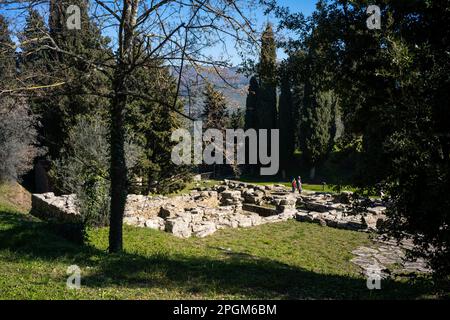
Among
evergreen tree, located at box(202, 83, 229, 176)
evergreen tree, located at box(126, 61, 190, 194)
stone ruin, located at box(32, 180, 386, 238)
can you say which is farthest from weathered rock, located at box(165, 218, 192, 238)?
evergreen tree, located at box(202, 83, 229, 176)

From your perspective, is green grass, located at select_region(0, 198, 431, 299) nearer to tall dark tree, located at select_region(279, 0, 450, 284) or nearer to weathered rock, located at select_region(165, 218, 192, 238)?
tall dark tree, located at select_region(279, 0, 450, 284)

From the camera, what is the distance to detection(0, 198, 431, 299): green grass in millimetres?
5152

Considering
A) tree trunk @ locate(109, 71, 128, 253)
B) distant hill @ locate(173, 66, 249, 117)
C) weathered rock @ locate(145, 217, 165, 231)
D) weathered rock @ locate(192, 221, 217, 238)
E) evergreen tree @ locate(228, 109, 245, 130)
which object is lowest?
weathered rock @ locate(192, 221, 217, 238)

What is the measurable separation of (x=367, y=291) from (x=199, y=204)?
602 inches

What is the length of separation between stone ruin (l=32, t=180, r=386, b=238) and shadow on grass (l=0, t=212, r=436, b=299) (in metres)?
5.22

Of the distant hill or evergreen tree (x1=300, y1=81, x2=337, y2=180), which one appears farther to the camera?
evergreen tree (x1=300, y1=81, x2=337, y2=180)

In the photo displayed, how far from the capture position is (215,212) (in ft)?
58.1

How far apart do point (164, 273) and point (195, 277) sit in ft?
1.81

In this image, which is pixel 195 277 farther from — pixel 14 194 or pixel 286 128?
pixel 286 128

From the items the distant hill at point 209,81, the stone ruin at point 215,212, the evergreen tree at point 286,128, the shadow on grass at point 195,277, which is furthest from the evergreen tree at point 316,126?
the distant hill at point 209,81

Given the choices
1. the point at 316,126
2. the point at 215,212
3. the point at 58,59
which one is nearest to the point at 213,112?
the point at 58,59

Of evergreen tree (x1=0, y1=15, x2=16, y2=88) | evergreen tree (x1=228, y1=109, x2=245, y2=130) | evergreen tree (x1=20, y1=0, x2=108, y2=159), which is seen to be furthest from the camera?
evergreen tree (x1=228, y1=109, x2=245, y2=130)

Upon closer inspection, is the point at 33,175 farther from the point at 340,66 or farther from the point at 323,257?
the point at 340,66
